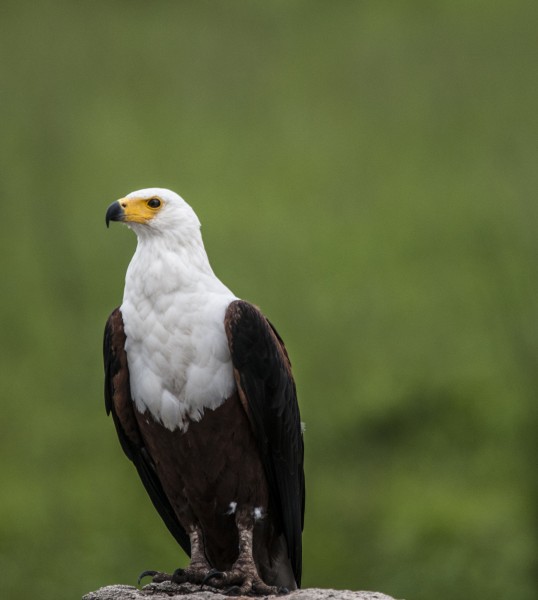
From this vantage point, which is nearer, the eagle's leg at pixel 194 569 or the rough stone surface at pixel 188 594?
the rough stone surface at pixel 188 594

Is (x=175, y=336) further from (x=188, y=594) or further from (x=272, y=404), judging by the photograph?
(x=188, y=594)

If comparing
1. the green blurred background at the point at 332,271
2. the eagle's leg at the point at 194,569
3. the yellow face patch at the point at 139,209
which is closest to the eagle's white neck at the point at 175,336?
the yellow face patch at the point at 139,209

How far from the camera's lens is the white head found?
596 centimetres

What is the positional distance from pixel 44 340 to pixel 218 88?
17.1 ft

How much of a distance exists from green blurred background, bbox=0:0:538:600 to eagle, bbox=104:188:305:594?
23.1 ft

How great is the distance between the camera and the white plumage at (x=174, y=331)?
5816 millimetres

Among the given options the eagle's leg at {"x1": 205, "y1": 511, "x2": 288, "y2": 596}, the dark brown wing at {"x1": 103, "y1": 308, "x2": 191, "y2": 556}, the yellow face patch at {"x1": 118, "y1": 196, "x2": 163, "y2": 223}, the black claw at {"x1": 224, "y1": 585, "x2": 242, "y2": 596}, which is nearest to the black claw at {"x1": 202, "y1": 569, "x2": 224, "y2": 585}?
the eagle's leg at {"x1": 205, "y1": 511, "x2": 288, "y2": 596}

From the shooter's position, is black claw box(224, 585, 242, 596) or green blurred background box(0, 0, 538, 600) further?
green blurred background box(0, 0, 538, 600)

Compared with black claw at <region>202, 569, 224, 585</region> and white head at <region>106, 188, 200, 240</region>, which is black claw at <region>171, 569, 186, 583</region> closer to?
black claw at <region>202, 569, 224, 585</region>

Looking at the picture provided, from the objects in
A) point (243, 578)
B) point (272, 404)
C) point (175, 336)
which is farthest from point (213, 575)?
point (175, 336)

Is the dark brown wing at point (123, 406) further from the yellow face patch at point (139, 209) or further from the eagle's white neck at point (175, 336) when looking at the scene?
the yellow face patch at point (139, 209)

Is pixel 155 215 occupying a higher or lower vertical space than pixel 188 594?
higher

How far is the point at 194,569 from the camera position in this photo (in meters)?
6.09

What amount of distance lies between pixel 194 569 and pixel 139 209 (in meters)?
1.93
